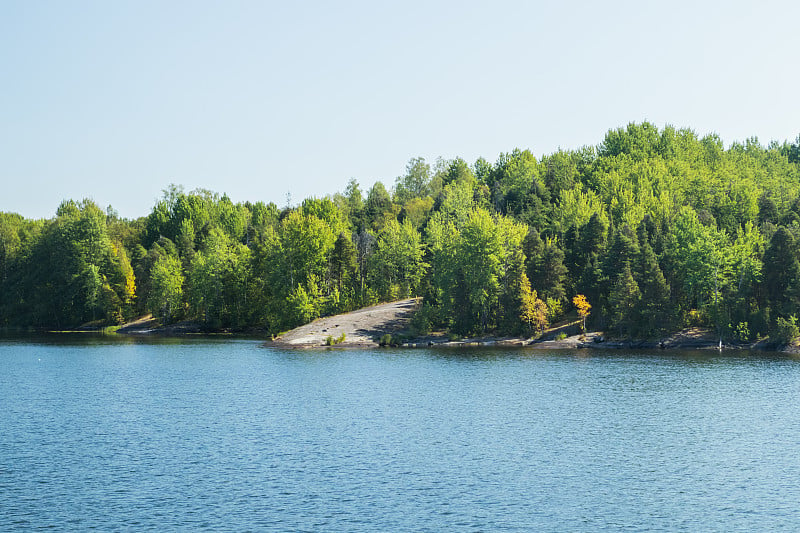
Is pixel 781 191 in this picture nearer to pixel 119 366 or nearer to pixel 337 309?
pixel 337 309

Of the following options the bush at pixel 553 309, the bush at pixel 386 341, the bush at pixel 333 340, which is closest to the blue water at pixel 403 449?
the bush at pixel 386 341

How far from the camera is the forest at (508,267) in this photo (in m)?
124

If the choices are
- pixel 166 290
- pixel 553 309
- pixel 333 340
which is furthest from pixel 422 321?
pixel 166 290

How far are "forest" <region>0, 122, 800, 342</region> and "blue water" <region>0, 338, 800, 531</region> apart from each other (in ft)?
100

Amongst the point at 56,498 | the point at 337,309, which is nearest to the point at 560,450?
the point at 56,498

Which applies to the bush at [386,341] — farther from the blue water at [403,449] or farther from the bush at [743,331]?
the bush at [743,331]

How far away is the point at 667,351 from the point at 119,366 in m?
78.3

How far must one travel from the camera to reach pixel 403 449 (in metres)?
51.8

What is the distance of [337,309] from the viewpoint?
150000mm

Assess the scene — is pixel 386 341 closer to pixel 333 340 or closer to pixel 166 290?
pixel 333 340

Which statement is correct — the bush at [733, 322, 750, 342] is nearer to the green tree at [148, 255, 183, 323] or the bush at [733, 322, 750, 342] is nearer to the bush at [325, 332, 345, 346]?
the bush at [325, 332, 345, 346]

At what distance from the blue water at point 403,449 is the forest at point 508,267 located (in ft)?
100

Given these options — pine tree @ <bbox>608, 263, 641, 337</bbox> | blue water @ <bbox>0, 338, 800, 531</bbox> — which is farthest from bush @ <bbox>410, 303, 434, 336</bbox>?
blue water @ <bbox>0, 338, 800, 531</bbox>

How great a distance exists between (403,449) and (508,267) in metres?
86.2
